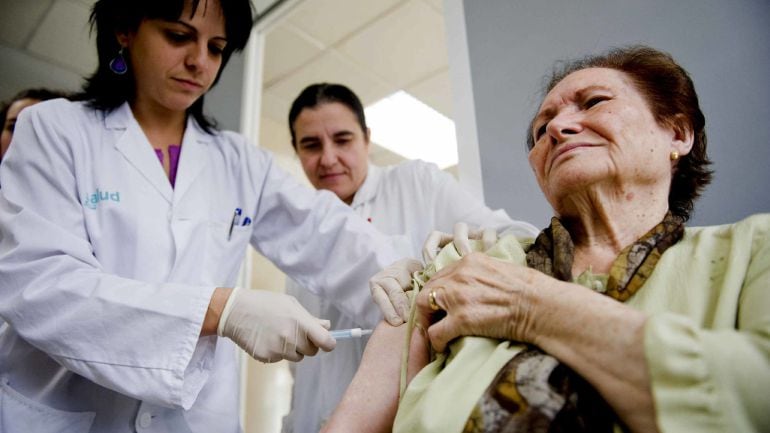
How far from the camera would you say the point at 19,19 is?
8.10 ft

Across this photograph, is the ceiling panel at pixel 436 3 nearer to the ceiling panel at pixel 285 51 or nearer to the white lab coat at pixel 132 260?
the ceiling panel at pixel 285 51

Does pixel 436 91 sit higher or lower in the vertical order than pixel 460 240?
higher

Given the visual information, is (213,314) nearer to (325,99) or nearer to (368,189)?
(368,189)

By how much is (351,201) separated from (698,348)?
146 centimetres

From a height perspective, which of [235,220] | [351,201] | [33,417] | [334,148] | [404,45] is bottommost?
[33,417]

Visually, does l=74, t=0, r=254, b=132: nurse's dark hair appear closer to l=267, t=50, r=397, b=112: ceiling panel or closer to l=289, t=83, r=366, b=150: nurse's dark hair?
l=289, t=83, r=366, b=150: nurse's dark hair

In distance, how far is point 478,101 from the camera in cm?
165

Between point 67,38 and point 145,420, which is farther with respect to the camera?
point 67,38

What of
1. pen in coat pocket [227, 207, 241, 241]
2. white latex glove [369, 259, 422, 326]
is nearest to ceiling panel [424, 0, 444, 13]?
pen in coat pocket [227, 207, 241, 241]

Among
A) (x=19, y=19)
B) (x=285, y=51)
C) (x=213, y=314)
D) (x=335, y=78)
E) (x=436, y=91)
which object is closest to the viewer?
(x=213, y=314)

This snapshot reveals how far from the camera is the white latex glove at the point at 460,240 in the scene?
1.06 metres

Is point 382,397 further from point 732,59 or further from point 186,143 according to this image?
point 732,59

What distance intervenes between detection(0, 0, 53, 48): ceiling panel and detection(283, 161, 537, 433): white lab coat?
6.09ft

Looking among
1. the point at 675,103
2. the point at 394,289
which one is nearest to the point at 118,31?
the point at 394,289
